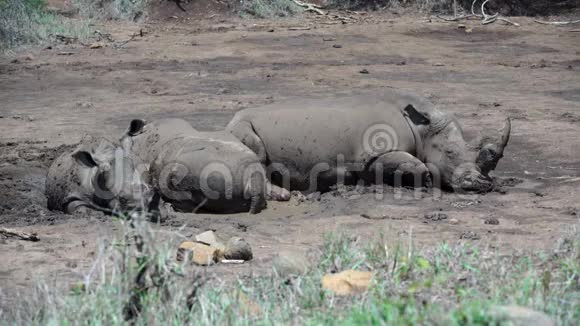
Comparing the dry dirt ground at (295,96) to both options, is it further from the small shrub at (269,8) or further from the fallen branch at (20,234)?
the small shrub at (269,8)

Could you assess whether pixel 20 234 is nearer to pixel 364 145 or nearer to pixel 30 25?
pixel 364 145

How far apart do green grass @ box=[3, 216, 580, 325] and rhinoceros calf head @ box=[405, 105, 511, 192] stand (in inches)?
115

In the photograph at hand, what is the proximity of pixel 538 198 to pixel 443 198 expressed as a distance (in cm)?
71

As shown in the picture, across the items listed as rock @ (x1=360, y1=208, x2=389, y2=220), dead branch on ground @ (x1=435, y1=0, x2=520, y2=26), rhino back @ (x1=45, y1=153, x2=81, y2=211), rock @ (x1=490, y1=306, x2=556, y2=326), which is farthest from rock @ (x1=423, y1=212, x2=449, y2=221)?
dead branch on ground @ (x1=435, y1=0, x2=520, y2=26)

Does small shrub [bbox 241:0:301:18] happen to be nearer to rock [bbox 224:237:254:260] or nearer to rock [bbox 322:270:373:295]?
rock [bbox 224:237:254:260]

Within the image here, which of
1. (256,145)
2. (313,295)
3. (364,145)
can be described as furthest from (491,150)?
(313,295)

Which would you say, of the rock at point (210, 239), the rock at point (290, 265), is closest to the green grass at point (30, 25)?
the rock at point (210, 239)

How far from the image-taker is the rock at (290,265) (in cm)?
533

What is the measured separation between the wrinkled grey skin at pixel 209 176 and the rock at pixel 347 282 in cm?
264

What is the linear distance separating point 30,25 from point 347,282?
42.3 feet

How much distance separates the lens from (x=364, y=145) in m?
8.23

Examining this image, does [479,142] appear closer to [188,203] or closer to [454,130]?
[454,130]

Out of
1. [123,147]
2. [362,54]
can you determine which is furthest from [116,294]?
[362,54]

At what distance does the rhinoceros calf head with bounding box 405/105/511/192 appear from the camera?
8195mm
